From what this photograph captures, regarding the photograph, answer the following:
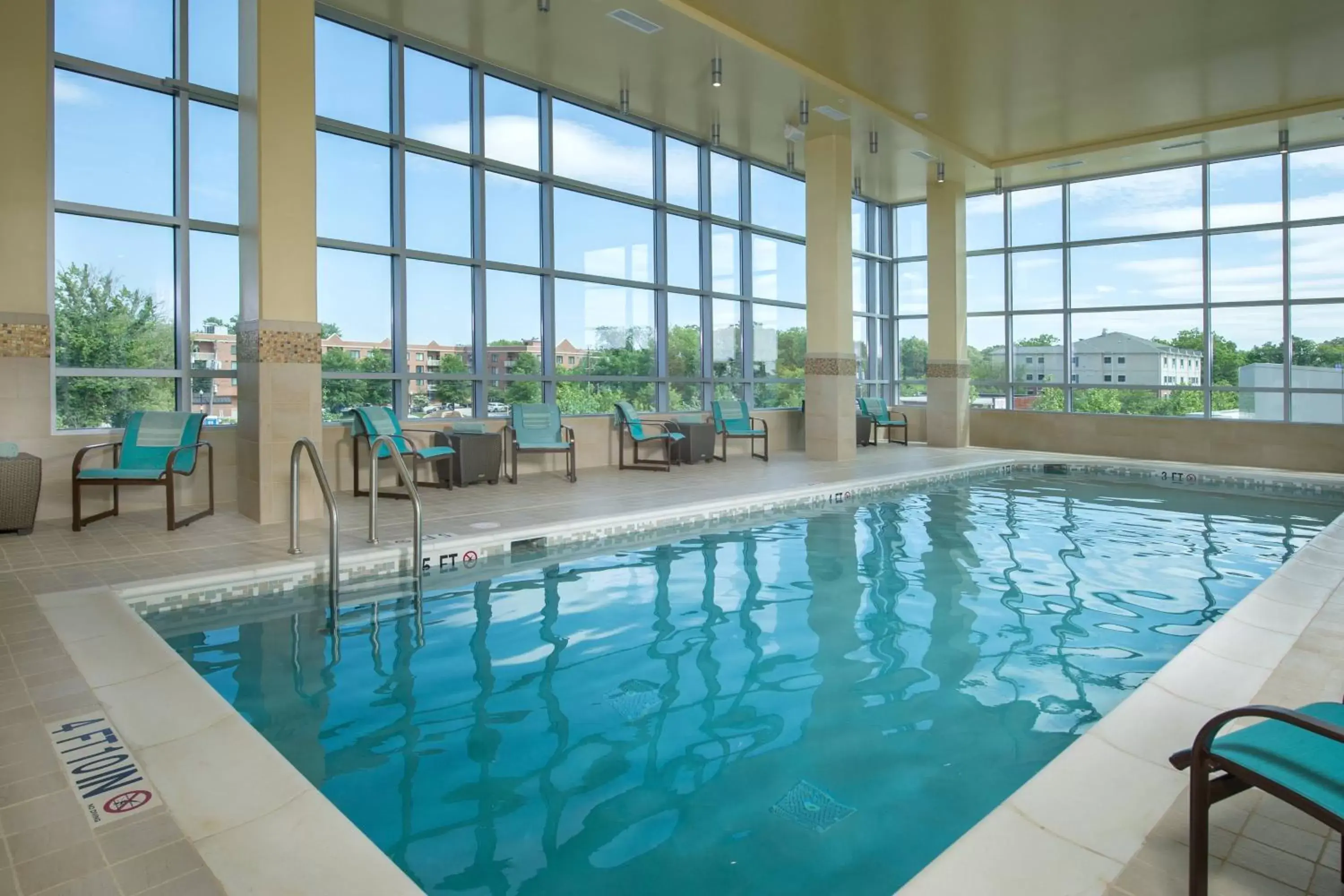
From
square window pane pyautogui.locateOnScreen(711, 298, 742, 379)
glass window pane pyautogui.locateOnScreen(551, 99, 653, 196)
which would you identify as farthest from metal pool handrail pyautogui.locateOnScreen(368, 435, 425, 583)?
square window pane pyautogui.locateOnScreen(711, 298, 742, 379)

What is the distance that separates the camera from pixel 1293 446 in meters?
10.0

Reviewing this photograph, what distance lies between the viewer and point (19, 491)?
513cm

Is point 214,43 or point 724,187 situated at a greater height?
point 724,187

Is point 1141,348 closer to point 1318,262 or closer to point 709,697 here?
point 1318,262

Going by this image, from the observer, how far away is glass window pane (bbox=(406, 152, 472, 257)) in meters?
7.86

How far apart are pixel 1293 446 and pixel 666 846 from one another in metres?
11.1

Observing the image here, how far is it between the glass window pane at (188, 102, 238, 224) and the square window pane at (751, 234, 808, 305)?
A: 6.70 metres

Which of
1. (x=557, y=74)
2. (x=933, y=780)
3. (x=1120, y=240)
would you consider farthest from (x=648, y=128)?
(x=933, y=780)

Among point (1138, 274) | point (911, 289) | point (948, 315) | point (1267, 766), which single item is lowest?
point (1267, 766)

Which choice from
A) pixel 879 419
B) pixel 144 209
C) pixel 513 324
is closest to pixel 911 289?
pixel 879 419

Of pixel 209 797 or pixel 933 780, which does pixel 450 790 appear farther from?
pixel 933 780

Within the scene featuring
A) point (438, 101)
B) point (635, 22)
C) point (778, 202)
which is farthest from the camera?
point (778, 202)

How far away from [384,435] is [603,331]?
3427 mm

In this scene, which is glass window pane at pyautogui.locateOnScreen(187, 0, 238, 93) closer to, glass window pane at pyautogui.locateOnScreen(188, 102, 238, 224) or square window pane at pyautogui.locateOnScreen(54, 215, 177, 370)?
glass window pane at pyautogui.locateOnScreen(188, 102, 238, 224)
